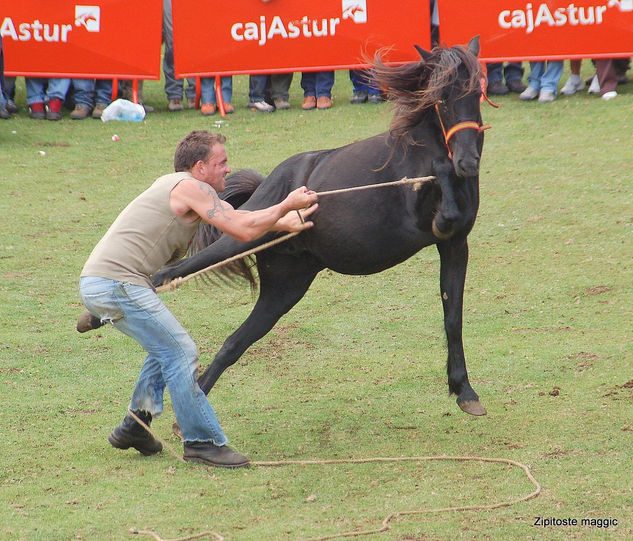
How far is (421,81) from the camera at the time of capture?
20.4ft

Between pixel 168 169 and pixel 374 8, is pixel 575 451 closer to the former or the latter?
pixel 168 169

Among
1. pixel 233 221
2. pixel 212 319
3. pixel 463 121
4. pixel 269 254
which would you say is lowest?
pixel 212 319

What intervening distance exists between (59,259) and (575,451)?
581 centimetres

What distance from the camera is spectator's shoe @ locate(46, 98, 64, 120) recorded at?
14133mm

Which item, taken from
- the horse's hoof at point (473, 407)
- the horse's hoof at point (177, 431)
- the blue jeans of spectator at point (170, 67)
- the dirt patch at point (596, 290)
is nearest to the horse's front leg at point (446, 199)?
the horse's hoof at point (473, 407)

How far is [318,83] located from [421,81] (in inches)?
328

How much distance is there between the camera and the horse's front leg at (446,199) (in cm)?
600

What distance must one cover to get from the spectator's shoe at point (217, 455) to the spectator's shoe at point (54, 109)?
9.27 m

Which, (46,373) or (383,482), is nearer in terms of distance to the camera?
(383,482)

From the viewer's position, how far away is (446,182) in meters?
6.02

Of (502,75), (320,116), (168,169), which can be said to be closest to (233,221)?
(168,169)

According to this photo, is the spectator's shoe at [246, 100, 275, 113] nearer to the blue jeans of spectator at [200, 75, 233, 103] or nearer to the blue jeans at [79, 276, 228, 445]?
the blue jeans of spectator at [200, 75, 233, 103]

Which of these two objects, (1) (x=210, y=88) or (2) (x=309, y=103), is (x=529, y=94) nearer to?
(2) (x=309, y=103)

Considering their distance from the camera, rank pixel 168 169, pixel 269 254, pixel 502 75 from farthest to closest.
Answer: pixel 502 75 → pixel 168 169 → pixel 269 254
